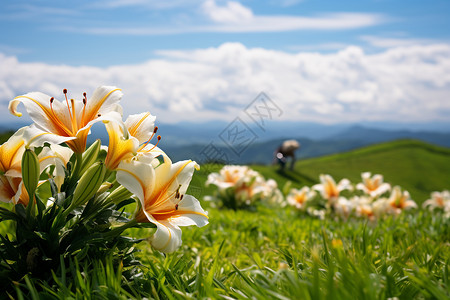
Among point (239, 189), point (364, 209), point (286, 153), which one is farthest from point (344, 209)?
point (286, 153)

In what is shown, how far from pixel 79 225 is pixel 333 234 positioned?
8.60ft

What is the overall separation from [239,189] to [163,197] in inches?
174

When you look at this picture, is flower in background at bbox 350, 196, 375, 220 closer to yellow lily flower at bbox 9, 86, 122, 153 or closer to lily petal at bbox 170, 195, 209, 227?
lily petal at bbox 170, 195, 209, 227

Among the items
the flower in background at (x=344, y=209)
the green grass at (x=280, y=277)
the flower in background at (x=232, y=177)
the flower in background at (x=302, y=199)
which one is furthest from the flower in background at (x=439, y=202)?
the green grass at (x=280, y=277)

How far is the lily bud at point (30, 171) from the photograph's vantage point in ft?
5.23

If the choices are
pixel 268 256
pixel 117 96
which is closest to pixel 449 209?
pixel 268 256

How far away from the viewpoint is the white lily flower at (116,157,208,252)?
1.59 m

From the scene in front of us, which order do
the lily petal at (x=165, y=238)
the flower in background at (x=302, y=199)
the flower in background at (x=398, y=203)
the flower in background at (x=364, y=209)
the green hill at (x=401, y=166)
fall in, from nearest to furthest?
1. the lily petal at (x=165, y=238)
2. the flower in background at (x=364, y=209)
3. the flower in background at (x=398, y=203)
4. the flower in background at (x=302, y=199)
5. the green hill at (x=401, y=166)

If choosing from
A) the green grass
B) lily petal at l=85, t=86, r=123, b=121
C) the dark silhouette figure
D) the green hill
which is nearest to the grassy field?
the green grass

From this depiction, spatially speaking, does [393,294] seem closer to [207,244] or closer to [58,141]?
[58,141]

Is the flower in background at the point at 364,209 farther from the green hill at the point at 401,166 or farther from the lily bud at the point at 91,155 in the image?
the green hill at the point at 401,166

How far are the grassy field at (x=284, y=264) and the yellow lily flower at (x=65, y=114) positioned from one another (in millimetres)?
556

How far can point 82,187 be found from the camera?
1640 millimetres

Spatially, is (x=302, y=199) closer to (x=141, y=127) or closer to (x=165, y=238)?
(x=141, y=127)
